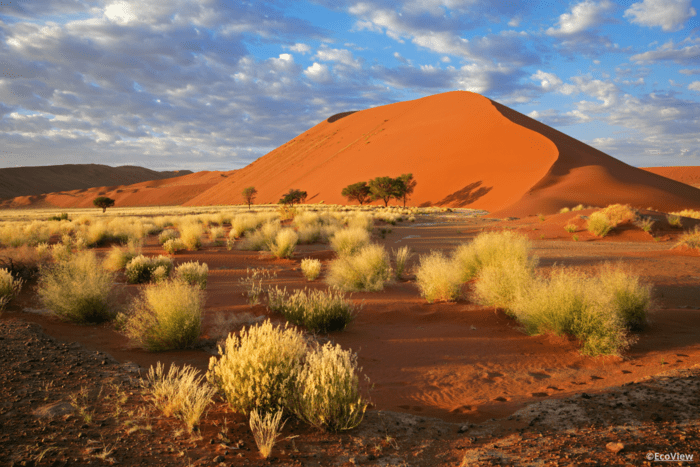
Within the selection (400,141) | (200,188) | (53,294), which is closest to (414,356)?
(53,294)

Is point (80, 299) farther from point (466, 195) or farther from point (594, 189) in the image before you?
point (466, 195)

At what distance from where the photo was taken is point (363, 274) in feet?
31.0

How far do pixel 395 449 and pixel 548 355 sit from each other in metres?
3.37

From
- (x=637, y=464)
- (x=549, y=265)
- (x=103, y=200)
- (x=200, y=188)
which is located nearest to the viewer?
(x=637, y=464)

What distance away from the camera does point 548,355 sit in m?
5.55

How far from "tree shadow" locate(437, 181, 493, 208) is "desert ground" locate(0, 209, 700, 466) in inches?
1690

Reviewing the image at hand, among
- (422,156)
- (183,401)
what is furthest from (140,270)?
(422,156)

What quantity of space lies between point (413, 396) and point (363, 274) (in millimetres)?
5173

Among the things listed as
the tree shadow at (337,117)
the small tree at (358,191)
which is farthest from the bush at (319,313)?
the tree shadow at (337,117)

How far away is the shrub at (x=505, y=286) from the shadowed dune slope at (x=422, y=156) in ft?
110

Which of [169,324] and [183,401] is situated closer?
[183,401]

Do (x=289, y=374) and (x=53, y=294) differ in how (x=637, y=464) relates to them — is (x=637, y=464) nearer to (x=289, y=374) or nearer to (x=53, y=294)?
(x=289, y=374)

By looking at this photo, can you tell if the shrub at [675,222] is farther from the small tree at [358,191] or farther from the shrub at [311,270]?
the small tree at [358,191]

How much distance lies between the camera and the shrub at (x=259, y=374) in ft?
11.4
